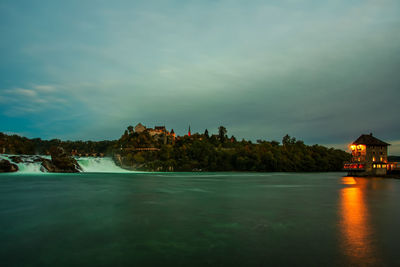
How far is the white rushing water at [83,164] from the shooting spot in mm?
54228

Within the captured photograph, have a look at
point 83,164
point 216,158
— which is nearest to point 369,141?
point 216,158

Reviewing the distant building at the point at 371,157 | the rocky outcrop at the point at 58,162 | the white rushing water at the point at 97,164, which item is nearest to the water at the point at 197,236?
the rocky outcrop at the point at 58,162

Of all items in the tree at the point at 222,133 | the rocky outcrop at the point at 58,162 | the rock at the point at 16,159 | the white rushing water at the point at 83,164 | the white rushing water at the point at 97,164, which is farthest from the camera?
the tree at the point at 222,133

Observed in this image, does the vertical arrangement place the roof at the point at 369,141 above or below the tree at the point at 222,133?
below

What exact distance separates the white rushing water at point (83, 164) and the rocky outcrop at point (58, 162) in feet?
4.00

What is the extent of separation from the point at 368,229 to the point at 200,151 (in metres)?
87.8

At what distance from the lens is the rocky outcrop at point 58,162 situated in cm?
5791

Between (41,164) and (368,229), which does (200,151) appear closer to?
(41,164)

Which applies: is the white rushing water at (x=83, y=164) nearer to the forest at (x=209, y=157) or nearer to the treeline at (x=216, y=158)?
the forest at (x=209, y=157)

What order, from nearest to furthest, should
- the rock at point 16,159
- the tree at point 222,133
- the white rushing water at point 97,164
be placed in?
1. the rock at point 16,159
2. the white rushing water at point 97,164
3. the tree at point 222,133

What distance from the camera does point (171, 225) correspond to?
12.3 meters

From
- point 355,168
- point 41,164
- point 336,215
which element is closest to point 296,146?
point 355,168

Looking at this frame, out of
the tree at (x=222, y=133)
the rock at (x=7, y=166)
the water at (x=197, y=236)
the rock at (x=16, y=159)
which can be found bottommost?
the water at (x=197, y=236)

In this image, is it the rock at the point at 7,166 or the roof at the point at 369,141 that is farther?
the roof at the point at 369,141
